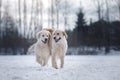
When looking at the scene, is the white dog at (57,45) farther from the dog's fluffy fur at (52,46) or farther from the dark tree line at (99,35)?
the dark tree line at (99,35)

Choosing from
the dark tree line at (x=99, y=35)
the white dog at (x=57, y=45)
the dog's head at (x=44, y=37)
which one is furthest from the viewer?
the dark tree line at (x=99, y=35)

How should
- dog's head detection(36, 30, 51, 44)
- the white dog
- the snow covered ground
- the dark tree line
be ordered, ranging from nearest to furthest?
the snow covered ground < the white dog < dog's head detection(36, 30, 51, 44) < the dark tree line

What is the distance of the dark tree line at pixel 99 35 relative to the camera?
53.6m

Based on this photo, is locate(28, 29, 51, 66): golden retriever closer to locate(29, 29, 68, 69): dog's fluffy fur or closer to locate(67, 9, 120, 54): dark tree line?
locate(29, 29, 68, 69): dog's fluffy fur

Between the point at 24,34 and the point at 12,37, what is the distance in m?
1.85

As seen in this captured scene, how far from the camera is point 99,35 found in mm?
56156

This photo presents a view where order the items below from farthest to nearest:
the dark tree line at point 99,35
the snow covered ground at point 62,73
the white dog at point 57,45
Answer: the dark tree line at point 99,35
the white dog at point 57,45
the snow covered ground at point 62,73

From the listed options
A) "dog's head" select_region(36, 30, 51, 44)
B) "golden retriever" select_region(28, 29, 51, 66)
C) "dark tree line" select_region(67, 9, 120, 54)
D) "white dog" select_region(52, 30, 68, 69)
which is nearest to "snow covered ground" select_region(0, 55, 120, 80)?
"white dog" select_region(52, 30, 68, 69)

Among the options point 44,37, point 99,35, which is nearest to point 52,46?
point 44,37

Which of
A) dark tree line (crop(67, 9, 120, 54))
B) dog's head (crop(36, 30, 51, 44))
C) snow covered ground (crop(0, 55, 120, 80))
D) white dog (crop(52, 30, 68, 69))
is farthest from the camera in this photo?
dark tree line (crop(67, 9, 120, 54))

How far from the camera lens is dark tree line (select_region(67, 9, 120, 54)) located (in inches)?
2110

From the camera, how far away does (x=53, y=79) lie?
8922 mm

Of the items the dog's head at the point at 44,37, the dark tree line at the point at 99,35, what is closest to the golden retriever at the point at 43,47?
the dog's head at the point at 44,37

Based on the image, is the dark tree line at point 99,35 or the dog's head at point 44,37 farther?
the dark tree line at point 99,35
